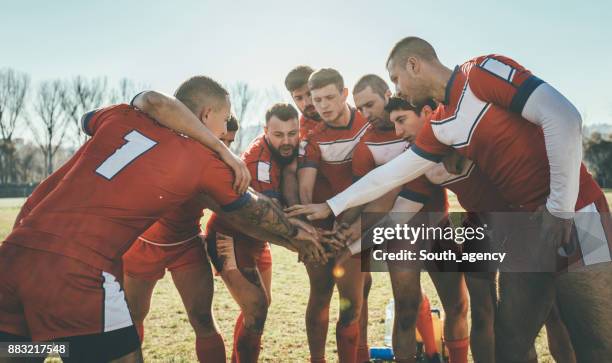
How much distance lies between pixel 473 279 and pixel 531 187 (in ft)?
4.78

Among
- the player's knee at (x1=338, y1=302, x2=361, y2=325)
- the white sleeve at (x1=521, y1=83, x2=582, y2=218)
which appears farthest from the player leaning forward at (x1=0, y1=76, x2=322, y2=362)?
the player's knee at (x1=338, y1=302, x2=361, y2=325)

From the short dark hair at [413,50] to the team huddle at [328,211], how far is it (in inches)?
0.7

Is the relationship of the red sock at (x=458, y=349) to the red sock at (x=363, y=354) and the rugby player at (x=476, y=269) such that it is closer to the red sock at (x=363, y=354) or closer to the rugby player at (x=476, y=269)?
the rugby player at (x=476, y=269)

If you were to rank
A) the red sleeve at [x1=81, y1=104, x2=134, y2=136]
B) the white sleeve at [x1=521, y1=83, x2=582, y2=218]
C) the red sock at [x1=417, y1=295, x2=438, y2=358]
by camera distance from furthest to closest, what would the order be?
the red sock at [x1=417, y1=295, x2=438, y2=358], the red sleeve at [x1=81, y1=104, x2=134, y2=136], the white sleeve at [x1=521, y1=83, x2=582, y2=218]

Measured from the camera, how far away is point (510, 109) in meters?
3.15

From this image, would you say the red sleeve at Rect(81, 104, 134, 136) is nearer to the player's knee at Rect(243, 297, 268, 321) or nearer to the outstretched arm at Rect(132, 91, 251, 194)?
the outstretched arm at Rect(132, 91, 251, 194)

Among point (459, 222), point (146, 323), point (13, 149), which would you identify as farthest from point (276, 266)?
point (13, 149)

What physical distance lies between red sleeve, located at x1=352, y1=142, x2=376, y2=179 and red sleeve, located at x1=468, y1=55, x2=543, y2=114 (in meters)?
1.58

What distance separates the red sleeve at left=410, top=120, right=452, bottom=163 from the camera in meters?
3.68

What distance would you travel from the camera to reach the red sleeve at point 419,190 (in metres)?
4.42

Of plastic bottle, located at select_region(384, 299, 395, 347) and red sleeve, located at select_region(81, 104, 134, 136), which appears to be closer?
red sleeve, located at select_region(81, 104, 134, 136)

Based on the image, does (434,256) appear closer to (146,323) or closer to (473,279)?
(473,279)

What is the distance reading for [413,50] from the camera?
12.4 feet

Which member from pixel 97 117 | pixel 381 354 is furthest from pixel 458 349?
pixel 97 117
